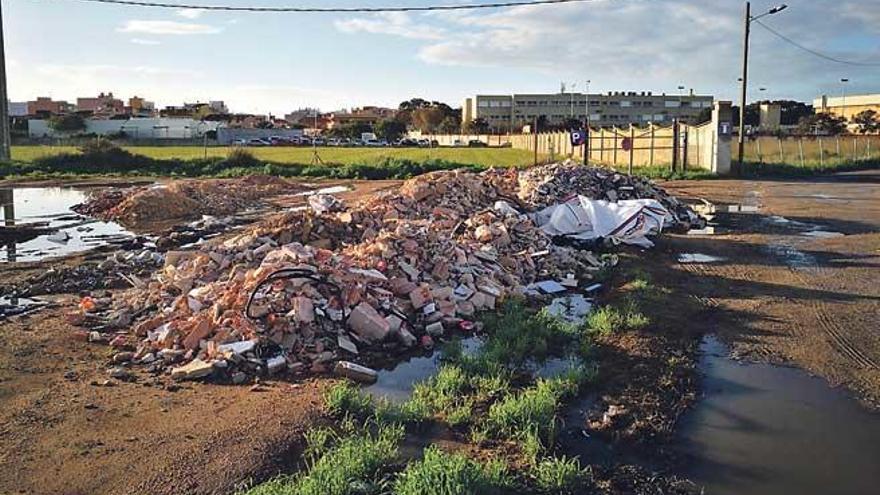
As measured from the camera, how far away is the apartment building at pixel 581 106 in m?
128

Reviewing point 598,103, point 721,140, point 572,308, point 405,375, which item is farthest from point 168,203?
point 598,103

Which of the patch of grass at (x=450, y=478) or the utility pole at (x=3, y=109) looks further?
the utility pole at (x=3, y=109)

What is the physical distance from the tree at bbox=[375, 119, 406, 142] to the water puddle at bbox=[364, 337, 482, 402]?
101 meters

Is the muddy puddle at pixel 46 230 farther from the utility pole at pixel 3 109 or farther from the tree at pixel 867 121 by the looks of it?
the tree at pixel 867 121

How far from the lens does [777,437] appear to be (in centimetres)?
540

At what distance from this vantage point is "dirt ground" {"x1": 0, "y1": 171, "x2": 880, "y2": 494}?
196 inches

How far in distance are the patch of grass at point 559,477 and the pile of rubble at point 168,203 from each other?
1770 cm

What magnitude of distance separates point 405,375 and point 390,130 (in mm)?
105854

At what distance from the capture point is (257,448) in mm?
5199

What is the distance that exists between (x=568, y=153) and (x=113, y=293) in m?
39.4

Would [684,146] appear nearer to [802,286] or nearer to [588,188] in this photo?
[588,188]

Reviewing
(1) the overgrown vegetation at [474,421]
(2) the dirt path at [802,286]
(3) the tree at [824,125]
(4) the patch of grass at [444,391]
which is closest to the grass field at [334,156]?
(2) the dirt path at [802,286]

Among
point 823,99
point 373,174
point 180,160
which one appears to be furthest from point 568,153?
point 823,99

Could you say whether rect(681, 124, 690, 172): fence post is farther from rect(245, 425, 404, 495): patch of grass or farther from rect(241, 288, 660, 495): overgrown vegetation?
rect(245, 425, 404, 495): patch of grass
